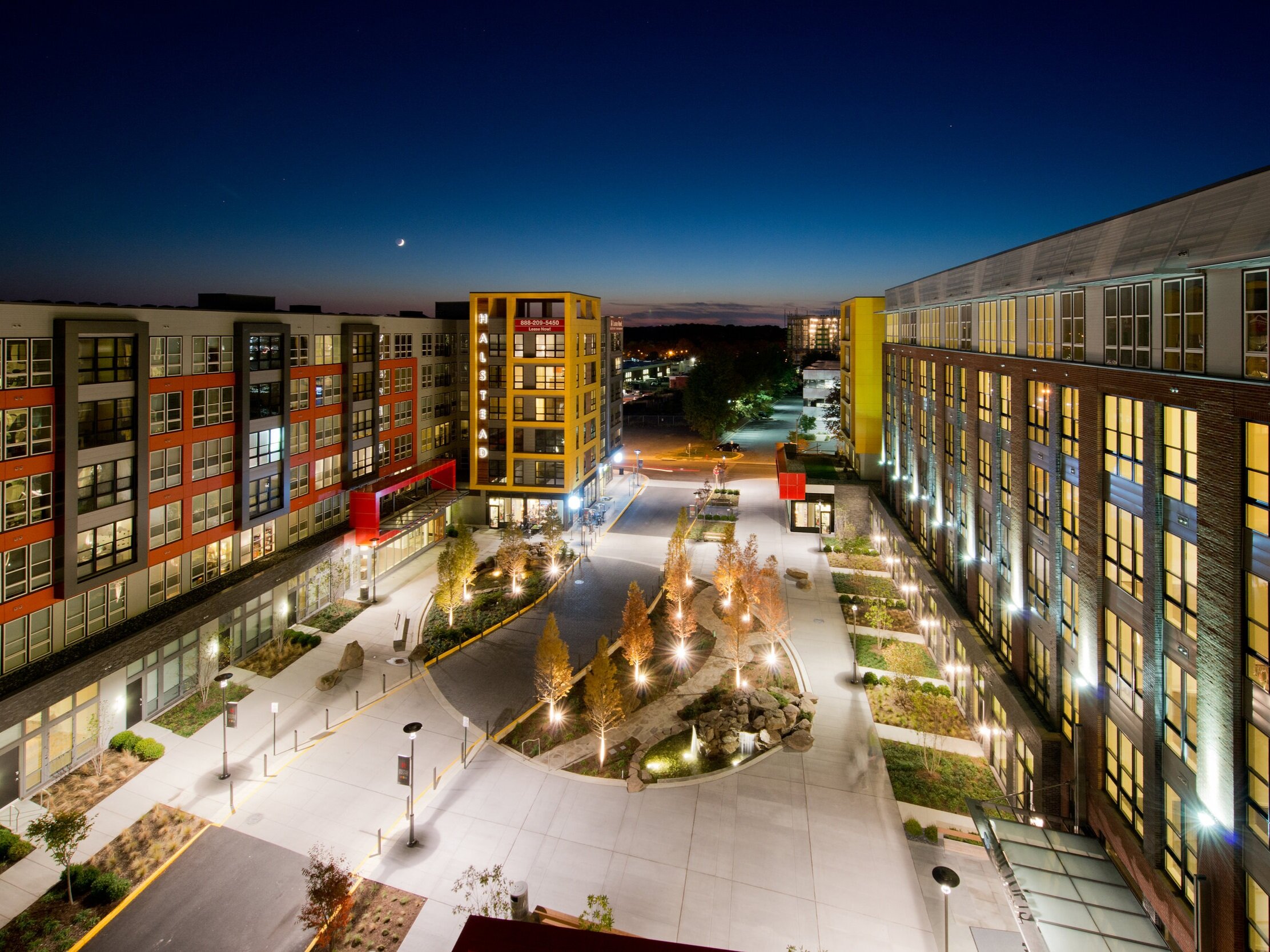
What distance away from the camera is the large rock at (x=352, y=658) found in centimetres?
3077

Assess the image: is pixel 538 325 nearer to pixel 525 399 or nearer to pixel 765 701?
pixel 525 399

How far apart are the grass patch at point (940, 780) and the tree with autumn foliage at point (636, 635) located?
1054 cm

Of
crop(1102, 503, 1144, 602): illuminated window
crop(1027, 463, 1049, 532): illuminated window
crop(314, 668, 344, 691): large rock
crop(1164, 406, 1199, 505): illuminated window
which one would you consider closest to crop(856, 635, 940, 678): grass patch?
crop(1027, 463, 1049, 532): illuminated window

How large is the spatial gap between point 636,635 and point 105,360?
2420 centimetres

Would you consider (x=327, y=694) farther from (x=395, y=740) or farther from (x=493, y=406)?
(x=493, y=406)

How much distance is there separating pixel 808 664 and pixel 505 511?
30.0 meters

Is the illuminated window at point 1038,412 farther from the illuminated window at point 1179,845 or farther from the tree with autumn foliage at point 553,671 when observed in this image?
the tree with autumn foliage at point 553,671

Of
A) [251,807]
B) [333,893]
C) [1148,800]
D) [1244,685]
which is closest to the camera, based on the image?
[1244,685]

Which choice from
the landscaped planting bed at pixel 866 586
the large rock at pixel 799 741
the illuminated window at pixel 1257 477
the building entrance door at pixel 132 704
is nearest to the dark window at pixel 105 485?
the building entrance door at pixel 132 704

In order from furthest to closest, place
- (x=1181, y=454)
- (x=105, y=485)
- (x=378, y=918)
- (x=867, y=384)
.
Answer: (x=867, y=384) → (x=105, y=485) → (x=378, y=918) → (x=1181, y=454)

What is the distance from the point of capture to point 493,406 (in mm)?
52469

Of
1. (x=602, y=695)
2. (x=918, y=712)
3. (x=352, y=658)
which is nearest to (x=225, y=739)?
(x=352, y=658)

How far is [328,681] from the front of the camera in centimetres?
2939

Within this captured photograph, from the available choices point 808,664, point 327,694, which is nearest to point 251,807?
point 327,694
